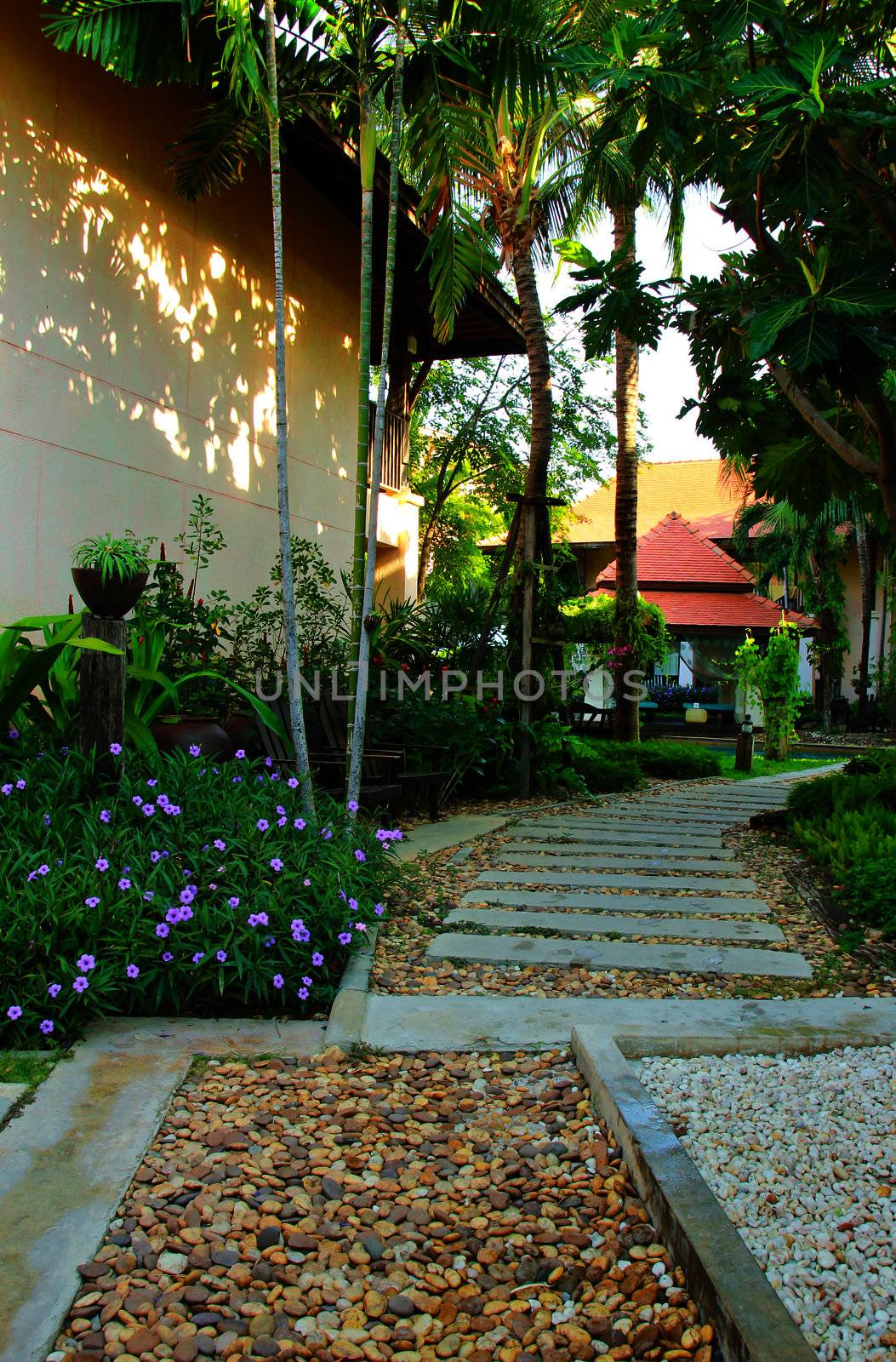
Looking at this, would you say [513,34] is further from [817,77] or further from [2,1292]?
[2,1292]

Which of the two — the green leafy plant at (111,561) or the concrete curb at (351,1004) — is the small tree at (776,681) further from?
the concrete curb at (351,1004)

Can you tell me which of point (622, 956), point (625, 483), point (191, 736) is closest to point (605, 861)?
point (622, 956)

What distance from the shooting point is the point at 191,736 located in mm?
5227

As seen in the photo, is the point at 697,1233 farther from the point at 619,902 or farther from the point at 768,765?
the point at 768,765

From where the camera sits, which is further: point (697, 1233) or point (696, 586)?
point (696, 586)

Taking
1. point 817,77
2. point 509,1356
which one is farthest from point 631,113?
point 509,1356

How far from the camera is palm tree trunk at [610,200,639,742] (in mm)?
13180

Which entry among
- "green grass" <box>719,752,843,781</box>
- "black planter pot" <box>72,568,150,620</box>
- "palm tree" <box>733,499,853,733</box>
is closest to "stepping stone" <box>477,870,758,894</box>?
"black planter pot" <box>72,568,150,620</box>

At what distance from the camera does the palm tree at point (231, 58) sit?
477 cm

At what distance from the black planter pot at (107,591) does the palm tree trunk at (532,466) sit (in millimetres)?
4620

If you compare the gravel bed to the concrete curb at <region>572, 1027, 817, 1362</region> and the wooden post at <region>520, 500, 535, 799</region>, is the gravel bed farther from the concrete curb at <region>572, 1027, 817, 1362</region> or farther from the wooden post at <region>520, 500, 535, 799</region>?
the wooden post at <region>520, 500, 535, 799</region>

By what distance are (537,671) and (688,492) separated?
25.6m

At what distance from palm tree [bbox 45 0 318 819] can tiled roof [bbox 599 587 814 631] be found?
18.2 meters

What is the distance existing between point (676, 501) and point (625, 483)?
806 inches
